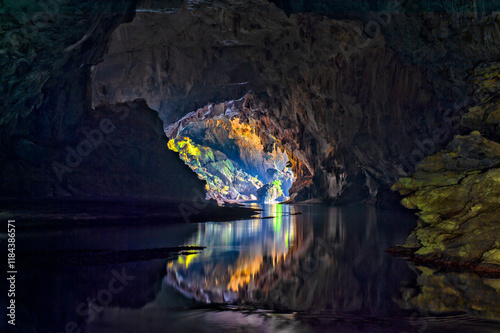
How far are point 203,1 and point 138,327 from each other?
20396mm

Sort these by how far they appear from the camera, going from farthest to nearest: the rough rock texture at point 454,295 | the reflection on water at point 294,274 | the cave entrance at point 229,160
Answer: the cave entrance at point 229,160
the reflection on water at point 294,274
the rough rock texture at point 454,295

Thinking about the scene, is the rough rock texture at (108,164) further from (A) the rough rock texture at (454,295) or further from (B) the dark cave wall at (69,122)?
(A) the rough rock texture at (454,295)

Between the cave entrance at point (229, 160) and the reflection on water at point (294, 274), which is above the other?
the cave entrance at point (229, 160)

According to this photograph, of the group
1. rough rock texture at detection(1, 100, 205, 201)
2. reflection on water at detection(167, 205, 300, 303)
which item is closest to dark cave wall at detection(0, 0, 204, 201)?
rough rock texture at detection(1, 100, 205, 201)

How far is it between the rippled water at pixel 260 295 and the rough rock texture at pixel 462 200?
942 mm

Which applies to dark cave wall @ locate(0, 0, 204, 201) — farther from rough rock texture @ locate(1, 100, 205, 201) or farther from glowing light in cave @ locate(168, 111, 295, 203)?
glowing light in cave @ locate(168, 111, 295, 203)

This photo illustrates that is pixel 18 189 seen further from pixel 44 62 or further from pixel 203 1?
pixel 203 1

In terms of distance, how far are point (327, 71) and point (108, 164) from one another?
16020 millimetres

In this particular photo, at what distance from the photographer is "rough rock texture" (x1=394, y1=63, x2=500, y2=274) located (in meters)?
8.01

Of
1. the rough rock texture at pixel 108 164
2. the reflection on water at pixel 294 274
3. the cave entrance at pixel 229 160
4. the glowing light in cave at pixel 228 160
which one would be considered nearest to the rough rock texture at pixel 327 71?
the rough rock texture at pixel 108 164

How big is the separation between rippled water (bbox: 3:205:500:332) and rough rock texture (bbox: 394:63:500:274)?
94 centimetres

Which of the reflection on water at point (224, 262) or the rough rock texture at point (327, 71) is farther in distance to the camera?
the rough rock texture at point (327, 71)

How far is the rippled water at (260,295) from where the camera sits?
4.43m

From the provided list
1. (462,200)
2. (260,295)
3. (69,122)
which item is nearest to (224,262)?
(260,295)
